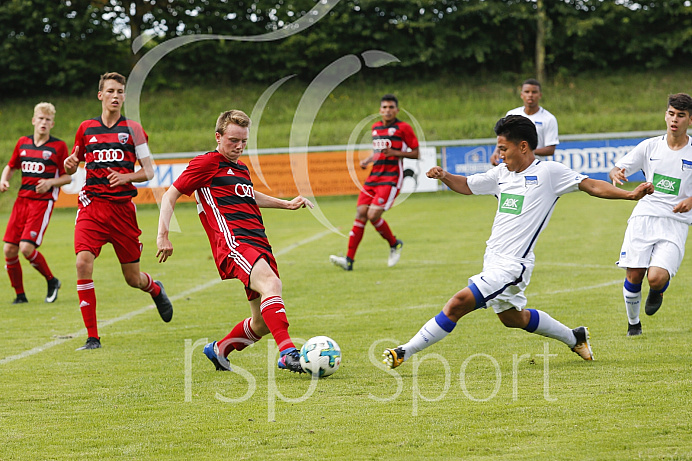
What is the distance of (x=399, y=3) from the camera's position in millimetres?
39625

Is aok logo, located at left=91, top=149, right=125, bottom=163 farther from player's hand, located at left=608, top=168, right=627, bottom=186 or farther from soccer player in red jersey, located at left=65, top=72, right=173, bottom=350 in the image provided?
player's hand, located at left=608, top=168, right=627, bottom=186

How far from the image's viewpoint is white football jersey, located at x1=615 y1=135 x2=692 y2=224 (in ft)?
22.1

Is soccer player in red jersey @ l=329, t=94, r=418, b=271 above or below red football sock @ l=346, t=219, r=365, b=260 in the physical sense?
above

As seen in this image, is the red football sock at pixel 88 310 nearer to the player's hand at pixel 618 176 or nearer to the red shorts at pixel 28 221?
the red shorts at pixel 28 221

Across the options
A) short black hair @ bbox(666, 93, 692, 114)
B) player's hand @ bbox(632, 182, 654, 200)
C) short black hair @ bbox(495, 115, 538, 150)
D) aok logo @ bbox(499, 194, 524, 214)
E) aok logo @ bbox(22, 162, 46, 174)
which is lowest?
aok logo @ bbox(22, 162, 46, 174)

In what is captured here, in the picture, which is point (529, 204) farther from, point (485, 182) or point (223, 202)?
point (223, 202)

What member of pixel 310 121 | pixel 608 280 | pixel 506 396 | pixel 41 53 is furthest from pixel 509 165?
pixel 41 53

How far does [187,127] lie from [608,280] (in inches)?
1074

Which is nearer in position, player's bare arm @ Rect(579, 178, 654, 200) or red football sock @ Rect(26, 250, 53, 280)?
player's bare arm @ Rect(579, 178, 654, 200)

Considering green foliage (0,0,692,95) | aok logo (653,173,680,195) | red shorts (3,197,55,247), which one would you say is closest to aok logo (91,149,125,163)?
red shorts (3,197,55,247)

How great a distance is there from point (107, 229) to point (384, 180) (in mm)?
5657

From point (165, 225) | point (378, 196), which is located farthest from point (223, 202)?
point (378, 196)

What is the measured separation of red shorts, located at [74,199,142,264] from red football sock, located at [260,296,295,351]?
2.46 meters

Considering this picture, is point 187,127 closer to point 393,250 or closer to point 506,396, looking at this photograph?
point 393,250
